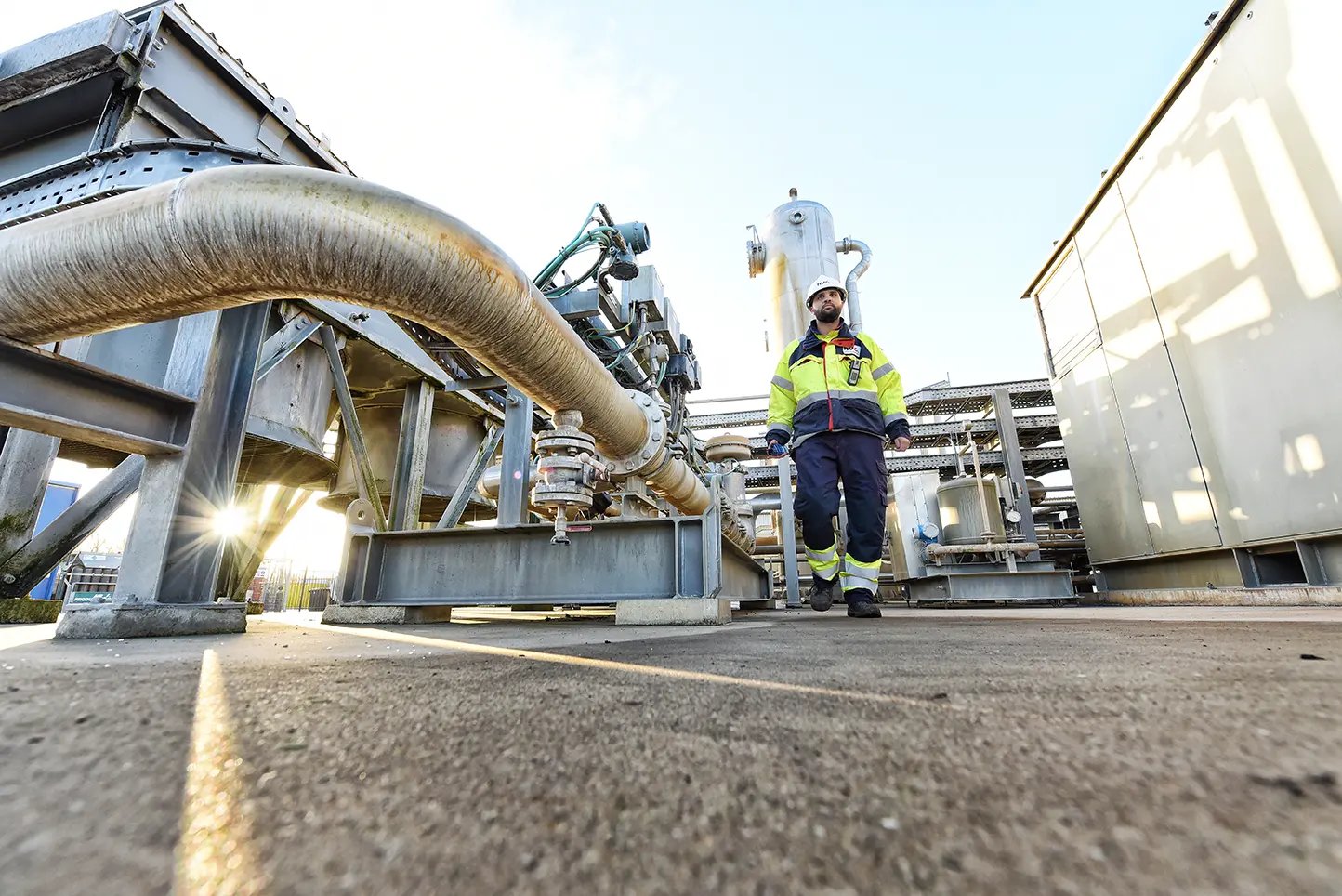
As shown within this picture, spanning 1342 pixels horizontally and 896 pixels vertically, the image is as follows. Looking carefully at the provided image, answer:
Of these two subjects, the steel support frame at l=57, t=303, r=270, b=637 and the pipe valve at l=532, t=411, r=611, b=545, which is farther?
the pipe valve at l=532, t=411, r=611, b=545

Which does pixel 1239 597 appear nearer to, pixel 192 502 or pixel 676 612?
pixel 676 612

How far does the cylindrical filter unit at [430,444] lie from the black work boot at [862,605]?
11.6 ft

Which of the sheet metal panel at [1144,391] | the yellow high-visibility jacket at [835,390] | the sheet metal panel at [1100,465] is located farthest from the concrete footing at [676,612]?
the sheet metal panel at [1100,465]

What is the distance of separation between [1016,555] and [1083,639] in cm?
541

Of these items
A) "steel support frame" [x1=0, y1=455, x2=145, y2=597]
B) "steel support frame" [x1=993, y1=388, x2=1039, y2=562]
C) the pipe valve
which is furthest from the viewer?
"steel support frame" [x1=993, y1=388, x2=1039, y2=562]

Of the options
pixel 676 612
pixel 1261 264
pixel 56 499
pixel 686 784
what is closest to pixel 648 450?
pixel 676 612

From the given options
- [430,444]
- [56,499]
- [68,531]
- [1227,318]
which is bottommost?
[68,531]

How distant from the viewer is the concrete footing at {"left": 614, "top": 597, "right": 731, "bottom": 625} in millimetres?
2285

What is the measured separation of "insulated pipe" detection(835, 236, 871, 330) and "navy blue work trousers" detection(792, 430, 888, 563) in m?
1.91

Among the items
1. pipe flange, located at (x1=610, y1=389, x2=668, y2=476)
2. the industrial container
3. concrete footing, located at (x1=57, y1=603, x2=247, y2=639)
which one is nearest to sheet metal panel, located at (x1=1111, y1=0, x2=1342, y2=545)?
the industrial container

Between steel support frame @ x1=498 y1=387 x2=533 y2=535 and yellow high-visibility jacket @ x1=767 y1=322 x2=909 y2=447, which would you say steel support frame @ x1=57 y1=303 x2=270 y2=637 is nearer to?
steel support frame @ x1=498 y1=387 x2=533 y2=535

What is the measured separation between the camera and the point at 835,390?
9.20 ft

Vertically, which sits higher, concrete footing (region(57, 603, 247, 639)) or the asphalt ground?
concrete footing (region(57, 603, 247, 639))

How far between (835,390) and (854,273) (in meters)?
2.61
